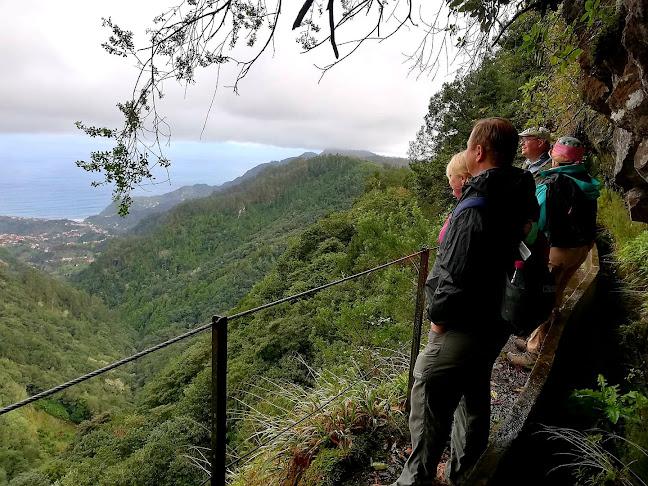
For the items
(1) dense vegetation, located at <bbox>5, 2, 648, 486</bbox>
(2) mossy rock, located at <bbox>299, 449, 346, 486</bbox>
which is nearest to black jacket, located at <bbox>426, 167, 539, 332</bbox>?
(1) dense vegetation, located at <bbox>5, 2, 648, 486</bbox>

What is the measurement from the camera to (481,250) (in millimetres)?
1396

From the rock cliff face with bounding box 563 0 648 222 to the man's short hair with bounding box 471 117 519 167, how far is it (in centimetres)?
109

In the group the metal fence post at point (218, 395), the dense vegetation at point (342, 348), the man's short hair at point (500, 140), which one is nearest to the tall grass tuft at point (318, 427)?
the dense vegetation at point (342, 348)

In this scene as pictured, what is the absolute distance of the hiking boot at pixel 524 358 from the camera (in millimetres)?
2974

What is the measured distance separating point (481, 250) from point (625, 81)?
6.29 feet

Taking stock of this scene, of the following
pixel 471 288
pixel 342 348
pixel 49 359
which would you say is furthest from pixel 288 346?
pixel 49 359

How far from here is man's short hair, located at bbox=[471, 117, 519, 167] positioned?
4.96 ft

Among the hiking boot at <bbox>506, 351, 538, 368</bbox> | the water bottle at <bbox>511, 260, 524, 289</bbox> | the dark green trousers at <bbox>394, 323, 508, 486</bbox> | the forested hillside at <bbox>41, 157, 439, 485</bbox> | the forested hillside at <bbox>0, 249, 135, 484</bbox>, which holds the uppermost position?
the water bottle at <bbox>511, 260, 524, 289</bbox>

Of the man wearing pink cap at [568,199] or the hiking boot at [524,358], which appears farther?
the hiking boot at [524,358]

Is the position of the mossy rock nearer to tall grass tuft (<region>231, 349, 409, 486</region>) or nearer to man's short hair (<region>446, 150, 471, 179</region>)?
tall grass tuft (<region>231, 349, 409, 486</region>)

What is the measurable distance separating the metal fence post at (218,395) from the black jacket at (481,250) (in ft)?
2.52

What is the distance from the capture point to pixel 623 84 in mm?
2416

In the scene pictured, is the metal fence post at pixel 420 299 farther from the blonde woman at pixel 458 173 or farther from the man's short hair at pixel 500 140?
the man's short hair at pixel 500 140

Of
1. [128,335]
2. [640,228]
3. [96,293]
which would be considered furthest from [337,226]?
[96,293]
